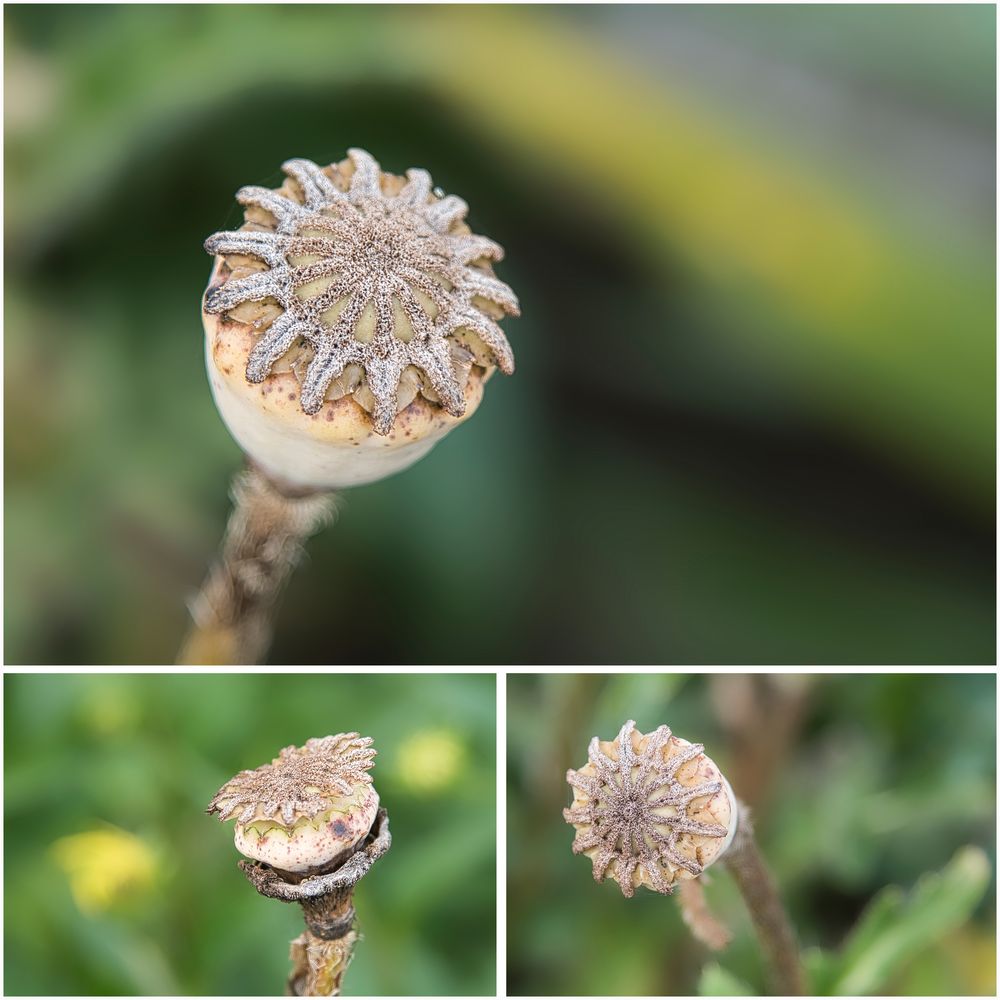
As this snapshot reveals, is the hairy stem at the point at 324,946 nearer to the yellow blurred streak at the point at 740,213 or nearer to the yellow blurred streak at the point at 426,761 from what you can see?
the yellow blurred streak at the point at 426,761

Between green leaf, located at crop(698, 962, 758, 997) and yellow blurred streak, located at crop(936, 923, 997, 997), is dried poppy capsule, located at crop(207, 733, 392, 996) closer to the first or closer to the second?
green leaf, located at crop(698, 962, 758, 997)

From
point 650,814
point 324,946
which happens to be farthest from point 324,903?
point 650,814

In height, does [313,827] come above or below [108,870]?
above

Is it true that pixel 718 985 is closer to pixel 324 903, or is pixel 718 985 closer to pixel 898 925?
pixel 898 925

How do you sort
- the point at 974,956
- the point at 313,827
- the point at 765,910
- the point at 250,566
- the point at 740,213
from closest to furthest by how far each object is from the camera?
the point at 313,827 → the point at 765,910 → the point at 250,566 → the point at 974,956 → the point at 740,213

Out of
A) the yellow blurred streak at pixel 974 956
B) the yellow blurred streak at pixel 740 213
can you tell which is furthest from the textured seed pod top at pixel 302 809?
the yellow blurred streak at pixel 740 213

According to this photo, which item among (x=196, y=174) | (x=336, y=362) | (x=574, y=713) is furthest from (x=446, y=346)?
(x=196, y=174)

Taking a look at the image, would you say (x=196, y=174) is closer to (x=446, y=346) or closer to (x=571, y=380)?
(x=571, y=380)
